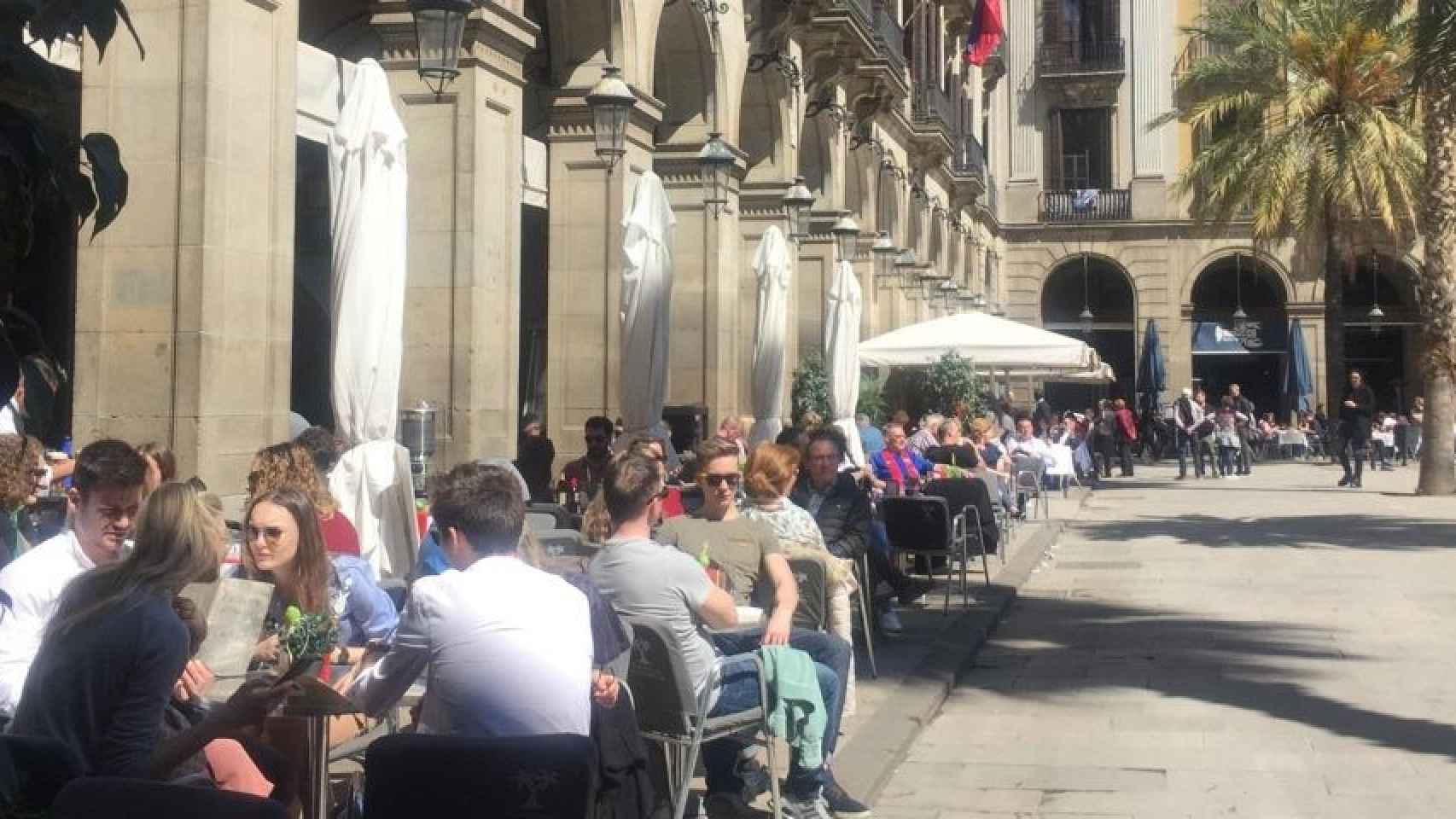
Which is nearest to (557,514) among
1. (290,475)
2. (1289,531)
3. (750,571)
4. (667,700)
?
(750,571)

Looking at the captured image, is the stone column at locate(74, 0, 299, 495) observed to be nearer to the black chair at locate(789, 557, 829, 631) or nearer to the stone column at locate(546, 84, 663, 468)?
the black chair at locate(789, 557, 829, 631)

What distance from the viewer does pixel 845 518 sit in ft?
30.1

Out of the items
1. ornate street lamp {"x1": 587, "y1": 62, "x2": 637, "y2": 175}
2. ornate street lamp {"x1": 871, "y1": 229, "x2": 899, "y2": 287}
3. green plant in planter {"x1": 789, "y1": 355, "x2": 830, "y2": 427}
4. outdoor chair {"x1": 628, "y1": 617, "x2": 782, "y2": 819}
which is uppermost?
ornate street lamp {"x1": 871, "y1": 229, "x2": 899, "y2": 287}

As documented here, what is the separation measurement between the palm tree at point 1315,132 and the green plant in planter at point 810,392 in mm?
11206

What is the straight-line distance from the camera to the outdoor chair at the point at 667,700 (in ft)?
18.4

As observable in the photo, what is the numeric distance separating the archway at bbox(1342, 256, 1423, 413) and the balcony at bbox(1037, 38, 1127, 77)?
8648 millimetres

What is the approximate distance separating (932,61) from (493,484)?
32.9 m

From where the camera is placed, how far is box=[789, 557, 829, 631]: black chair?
7422 millimetres

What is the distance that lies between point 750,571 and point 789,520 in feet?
3.29

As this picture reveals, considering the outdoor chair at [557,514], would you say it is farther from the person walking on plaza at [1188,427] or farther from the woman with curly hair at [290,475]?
the person walking on plaza at [1188,427]

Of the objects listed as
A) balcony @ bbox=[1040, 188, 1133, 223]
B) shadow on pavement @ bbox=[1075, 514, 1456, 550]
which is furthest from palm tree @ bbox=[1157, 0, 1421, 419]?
balcony @ bbox=[1040, 188, 1133, 223]

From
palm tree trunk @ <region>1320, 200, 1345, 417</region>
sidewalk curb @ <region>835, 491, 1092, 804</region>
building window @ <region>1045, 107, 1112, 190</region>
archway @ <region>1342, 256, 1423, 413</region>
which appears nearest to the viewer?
sidewalk curb @ <region>835, 491, 1092, 804</region>

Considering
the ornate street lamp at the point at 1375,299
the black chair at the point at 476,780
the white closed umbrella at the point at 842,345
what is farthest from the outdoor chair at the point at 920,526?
the ornate street lamp at the point at 1375,299

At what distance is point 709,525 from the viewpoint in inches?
275
